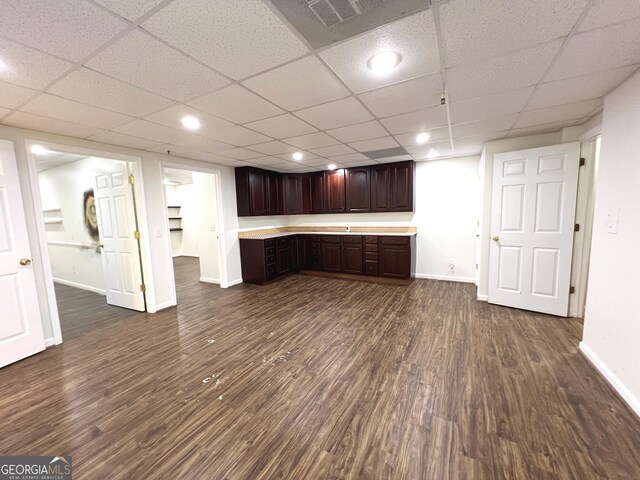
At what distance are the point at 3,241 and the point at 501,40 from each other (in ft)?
14.4

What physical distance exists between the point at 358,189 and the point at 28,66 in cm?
475

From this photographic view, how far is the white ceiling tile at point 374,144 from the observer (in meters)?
3.52

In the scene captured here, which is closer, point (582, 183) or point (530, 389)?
point (530, 389)

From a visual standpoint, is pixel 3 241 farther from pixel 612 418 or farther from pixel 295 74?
pixel 612 418

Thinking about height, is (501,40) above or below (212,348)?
above

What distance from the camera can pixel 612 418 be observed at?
170 cm

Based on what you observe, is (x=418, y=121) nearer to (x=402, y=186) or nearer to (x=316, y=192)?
(x=402, y=186)

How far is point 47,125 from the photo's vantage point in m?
2.59

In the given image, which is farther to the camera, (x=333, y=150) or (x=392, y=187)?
(x=392, y=187)

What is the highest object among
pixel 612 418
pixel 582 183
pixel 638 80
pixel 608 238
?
pixel 638 80

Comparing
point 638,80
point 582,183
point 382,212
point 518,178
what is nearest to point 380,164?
point 382,212

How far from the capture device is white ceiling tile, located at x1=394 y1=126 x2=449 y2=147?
314 cm

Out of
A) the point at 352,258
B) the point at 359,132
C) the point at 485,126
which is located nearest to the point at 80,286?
the point at 352,258

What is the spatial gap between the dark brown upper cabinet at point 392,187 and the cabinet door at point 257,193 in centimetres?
231
